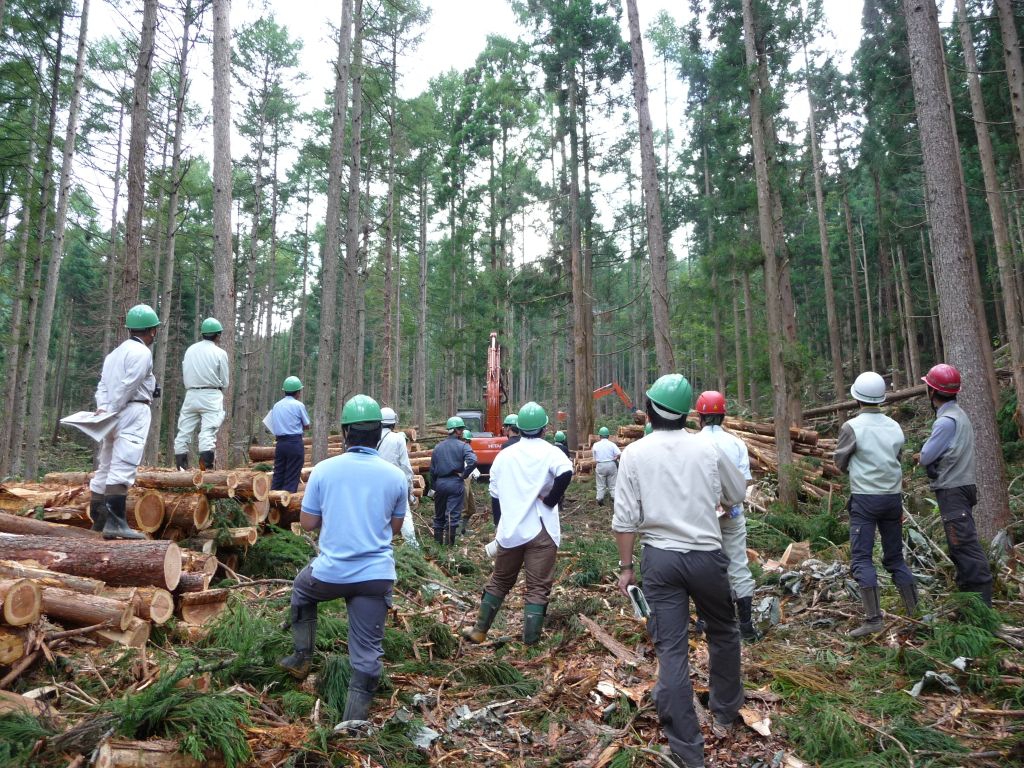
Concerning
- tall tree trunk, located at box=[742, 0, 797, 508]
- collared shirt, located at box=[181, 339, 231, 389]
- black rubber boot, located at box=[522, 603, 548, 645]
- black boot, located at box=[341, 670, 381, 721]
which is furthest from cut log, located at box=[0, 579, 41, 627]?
tall tree trunk, located at box=[742, 0, 797, 508]

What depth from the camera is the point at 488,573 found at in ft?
29.4

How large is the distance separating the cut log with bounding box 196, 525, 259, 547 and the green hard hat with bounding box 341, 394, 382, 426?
3314 millimetres

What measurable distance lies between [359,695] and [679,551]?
6.97 ft

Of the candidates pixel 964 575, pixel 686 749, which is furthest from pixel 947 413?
pixel 686 749

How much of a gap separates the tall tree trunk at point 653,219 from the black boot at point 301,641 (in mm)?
7584

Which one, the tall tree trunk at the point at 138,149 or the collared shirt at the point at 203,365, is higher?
the tall tree trunk at the point at 138,149

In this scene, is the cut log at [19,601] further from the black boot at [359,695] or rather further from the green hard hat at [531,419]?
the green hard hat at [531,419]

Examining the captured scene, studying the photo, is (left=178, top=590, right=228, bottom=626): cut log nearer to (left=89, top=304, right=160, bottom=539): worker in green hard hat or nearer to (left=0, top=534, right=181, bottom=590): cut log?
(left=0, top=534, right=181, bottom=590): cut log

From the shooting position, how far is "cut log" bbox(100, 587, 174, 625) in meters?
4.53

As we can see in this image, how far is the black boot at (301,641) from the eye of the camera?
13.5ft

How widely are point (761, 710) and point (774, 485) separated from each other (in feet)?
32.7

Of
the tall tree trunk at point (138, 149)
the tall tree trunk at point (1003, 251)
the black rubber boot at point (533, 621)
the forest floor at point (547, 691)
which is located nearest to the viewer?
the forest floor at point (547, 691)

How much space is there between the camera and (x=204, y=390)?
8.06 metres

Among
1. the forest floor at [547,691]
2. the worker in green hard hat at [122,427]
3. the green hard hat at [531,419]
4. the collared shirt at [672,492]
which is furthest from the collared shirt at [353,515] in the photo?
the worker in green hard hat at [122,427]
